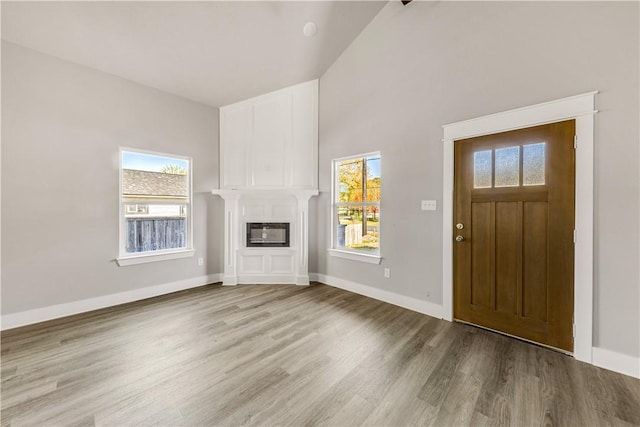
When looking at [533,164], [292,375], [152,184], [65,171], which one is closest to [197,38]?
[152,184]

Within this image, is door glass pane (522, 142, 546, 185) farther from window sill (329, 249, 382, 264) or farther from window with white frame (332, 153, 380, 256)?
window sill (329, 249, 382, 264)

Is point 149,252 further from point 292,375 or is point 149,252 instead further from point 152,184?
point 292,375

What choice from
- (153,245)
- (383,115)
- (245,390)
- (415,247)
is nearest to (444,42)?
(383,115)

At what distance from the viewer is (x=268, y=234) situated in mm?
4258

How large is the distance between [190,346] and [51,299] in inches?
76.6

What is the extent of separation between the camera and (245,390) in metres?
1.73

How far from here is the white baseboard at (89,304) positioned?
2615 millimetres

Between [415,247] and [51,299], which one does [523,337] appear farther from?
[51,299]

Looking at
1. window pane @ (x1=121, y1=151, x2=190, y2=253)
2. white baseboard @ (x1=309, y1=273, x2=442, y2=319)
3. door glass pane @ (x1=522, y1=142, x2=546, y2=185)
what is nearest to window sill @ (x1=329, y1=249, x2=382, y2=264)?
white baseboard @ (x1=309, y1=273, x2=442, y2=319)

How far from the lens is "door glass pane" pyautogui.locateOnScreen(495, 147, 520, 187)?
2.41m

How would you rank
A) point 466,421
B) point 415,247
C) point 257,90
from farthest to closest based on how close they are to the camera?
point 257,90
point 415,247
point 466,421

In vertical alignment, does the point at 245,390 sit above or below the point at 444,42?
below

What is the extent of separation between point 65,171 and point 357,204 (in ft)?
12.0

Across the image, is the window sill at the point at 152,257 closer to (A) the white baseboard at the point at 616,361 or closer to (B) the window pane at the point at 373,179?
(B) the window pane at the point at 373,179
